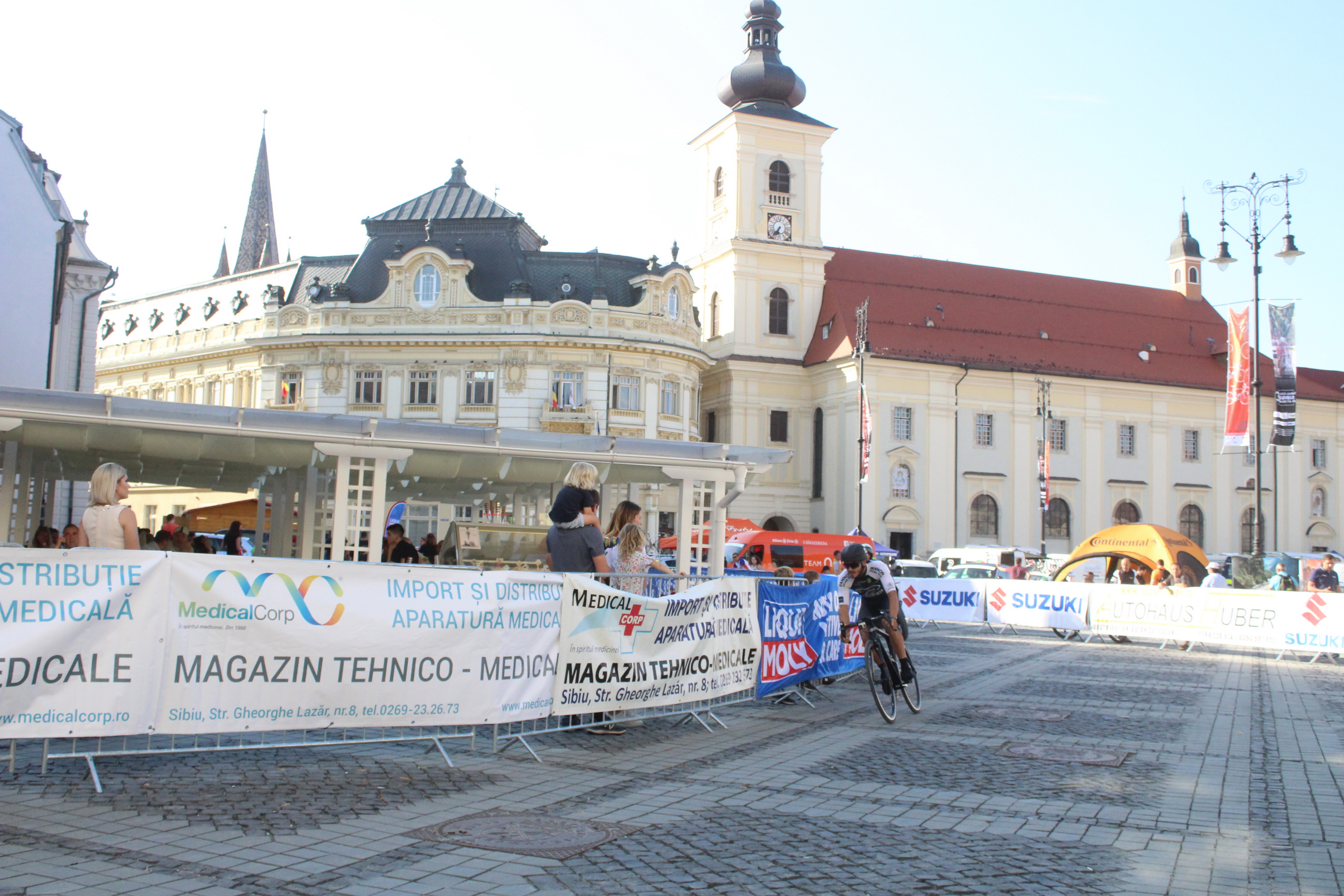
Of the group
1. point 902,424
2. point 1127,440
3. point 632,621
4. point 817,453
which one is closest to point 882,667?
point 632,621

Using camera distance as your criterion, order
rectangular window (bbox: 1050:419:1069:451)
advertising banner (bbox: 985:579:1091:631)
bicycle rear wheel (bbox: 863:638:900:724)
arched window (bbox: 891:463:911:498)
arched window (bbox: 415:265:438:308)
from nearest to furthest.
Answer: bicycle rear wheel (bbox: 863:638:900:724) → advertising banner (bbox: 985:579:1091:631) → arched window (bbox: 415:265:438:308) → arched window (bbox: 891:463:911:498) → rectangular window (bbox: 1050:419:1069:451)

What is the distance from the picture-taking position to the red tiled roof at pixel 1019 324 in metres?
62.6

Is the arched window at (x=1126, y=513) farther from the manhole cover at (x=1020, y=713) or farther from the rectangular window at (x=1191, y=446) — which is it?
the manhole cover at (x=1020, y=713)

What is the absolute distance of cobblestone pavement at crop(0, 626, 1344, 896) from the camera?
584 cm

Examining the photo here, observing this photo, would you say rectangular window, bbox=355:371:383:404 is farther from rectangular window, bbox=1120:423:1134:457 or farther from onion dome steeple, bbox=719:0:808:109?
rectangular window, bbox=1120:423:1134:457

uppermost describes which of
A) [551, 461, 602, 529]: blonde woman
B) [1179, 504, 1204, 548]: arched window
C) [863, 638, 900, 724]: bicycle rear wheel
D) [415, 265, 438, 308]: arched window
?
[415, 265, 438, 308]: arched window

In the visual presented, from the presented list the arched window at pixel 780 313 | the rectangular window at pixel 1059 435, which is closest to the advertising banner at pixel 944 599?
the arched window at pixel 780 313

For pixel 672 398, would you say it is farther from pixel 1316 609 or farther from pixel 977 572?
pixel 1316 609

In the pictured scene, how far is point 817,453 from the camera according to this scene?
2441 inches

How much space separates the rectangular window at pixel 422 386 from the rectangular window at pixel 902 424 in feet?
74.0

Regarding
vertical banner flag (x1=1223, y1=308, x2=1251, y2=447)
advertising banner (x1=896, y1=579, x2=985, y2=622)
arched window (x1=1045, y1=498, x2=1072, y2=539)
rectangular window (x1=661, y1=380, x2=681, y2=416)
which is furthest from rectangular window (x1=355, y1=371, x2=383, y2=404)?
vertical banner flag (x1=1223, y1=308, x2=1251, y2=447)

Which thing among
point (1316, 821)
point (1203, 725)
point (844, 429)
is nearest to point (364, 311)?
point (844, 429)

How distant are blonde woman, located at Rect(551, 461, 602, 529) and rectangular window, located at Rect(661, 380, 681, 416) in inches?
1706

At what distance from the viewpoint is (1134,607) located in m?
24.2
